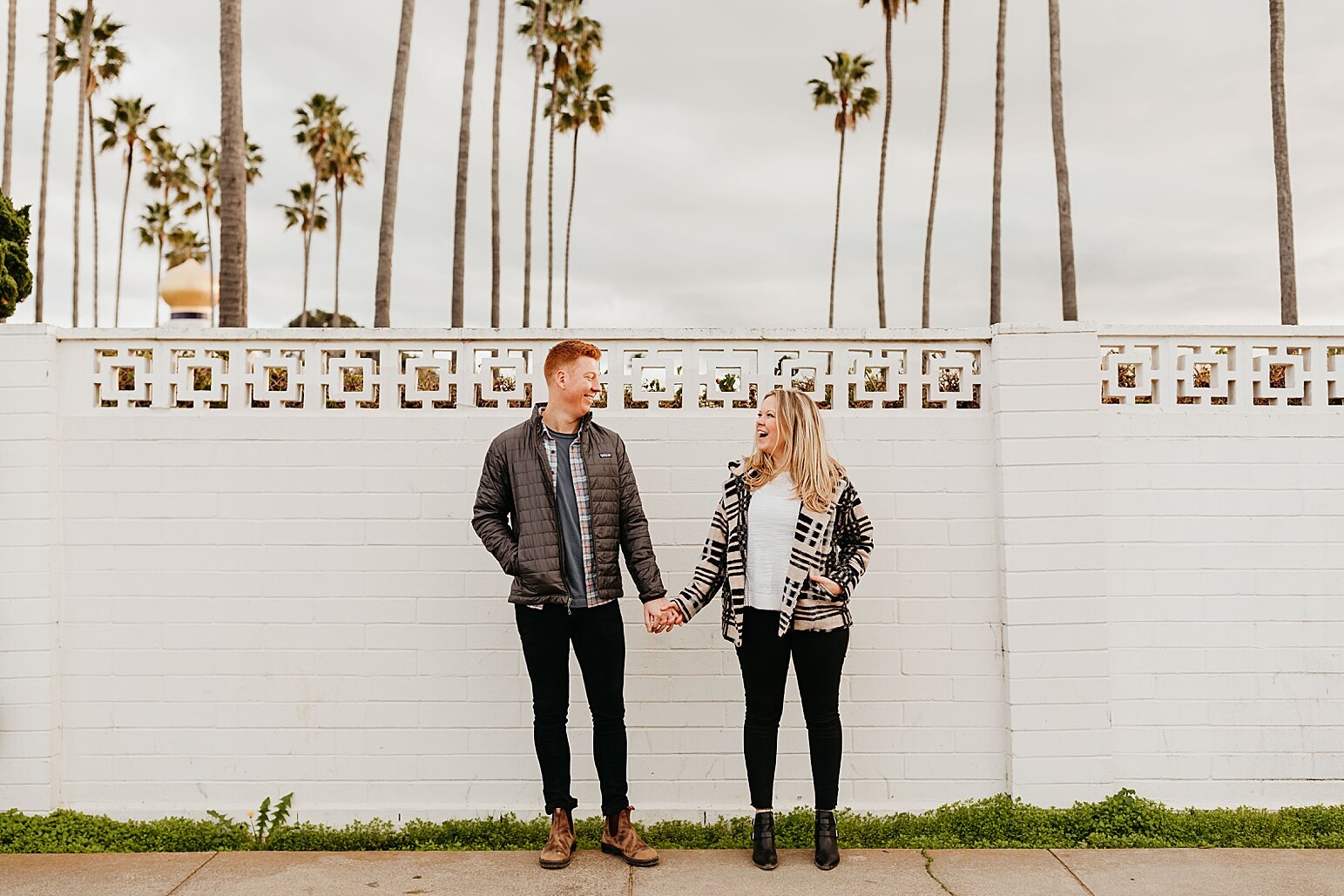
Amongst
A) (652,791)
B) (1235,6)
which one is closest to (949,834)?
(652,791)

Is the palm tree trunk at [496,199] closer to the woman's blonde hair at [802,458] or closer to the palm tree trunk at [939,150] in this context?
the palm tree trunk at [939,150]

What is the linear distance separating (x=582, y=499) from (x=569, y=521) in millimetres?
108

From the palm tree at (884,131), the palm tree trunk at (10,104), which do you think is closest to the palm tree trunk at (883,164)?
the palm tree at (884,131)

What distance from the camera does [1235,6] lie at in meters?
15.0

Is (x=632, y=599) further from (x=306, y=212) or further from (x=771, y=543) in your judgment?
(x=306, y=212)

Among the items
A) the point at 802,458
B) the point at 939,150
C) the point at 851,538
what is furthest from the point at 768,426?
the point at 939,150

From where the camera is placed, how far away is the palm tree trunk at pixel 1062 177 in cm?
1769

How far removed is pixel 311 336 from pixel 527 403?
108 cm

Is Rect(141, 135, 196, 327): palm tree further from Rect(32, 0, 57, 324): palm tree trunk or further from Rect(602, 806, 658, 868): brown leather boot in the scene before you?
Rect(602, 806, 658, 868): brown leather boot

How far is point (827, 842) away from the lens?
4484mm

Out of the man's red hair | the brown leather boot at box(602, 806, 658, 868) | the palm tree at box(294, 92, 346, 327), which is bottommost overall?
the brown leather boot at box(602, 806, 658, 868)

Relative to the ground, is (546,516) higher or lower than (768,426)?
lower

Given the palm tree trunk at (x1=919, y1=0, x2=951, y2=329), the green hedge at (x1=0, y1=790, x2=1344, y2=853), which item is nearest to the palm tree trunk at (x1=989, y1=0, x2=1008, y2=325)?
the palm tree trunk at (x1=919, y1=0, x2=951, y2=329)

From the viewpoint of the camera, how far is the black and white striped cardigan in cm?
432
